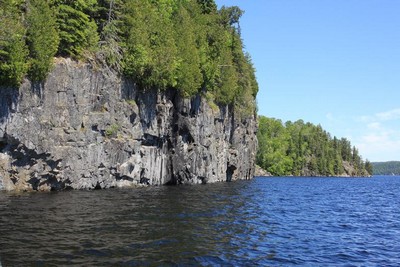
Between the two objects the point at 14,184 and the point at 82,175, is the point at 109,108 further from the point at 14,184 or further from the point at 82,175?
the point at 14,184

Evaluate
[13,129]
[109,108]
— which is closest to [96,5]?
[109,108]

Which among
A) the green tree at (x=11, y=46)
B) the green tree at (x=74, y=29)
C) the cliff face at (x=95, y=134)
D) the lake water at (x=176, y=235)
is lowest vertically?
the lake water at (x=176, y=235)

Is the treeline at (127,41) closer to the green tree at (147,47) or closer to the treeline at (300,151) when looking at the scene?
the green tree at (147,47)

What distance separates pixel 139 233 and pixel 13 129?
18.0 m

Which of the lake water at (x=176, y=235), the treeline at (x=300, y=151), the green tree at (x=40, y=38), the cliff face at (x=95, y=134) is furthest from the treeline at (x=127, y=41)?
the treeline at (x=300, y=151)

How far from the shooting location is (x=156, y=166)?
47062 millimetres

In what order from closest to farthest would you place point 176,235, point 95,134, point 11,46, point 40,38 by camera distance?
point 176,235 → point 11,46 → point 40,38 → point 95,134

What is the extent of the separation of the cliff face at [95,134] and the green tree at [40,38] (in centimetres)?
154

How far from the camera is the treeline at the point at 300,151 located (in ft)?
484

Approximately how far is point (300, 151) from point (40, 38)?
148424 mm

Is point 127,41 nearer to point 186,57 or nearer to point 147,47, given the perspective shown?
point 147,47

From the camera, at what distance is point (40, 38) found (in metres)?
30.8

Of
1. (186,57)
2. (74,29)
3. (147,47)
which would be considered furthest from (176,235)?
(186,57)

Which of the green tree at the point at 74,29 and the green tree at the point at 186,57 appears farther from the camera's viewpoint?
the green tree at the point at 186,57
